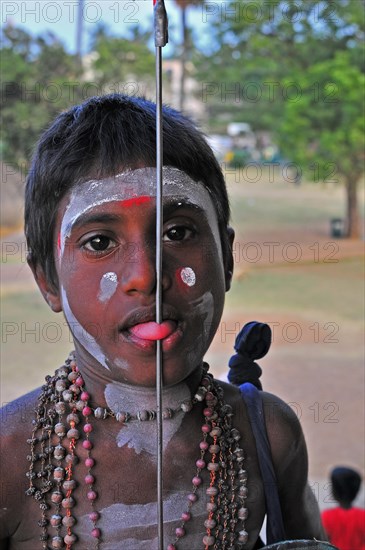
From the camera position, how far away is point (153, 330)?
113 cm

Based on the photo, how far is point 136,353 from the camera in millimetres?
1163

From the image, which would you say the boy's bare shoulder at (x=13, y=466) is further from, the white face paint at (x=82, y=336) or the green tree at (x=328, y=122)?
the green tree at (x=328, y=122)

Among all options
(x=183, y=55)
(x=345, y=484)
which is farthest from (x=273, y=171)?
(x=183, y=55)

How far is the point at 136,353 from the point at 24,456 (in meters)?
0.31

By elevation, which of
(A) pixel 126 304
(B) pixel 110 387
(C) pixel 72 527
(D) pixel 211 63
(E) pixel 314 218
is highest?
(D) pixel 211 63

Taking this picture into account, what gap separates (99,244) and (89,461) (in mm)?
392

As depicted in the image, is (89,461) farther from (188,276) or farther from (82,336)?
(188,276)

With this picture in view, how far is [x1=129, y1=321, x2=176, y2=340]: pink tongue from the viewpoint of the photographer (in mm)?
1134

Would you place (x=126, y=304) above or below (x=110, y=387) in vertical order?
above

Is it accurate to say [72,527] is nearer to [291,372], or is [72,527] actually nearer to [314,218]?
[291,372]

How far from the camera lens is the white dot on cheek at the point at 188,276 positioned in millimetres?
1190

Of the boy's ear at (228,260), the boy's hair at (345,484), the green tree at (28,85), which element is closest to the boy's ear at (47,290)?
the boy's ear at (228,260)

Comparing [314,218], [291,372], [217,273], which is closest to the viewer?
[217,273]

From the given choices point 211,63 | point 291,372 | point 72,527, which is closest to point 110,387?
point 72,527
